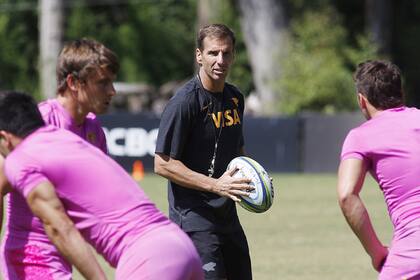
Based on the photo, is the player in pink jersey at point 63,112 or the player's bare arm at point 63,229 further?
the player in pink jersey at point 63,112

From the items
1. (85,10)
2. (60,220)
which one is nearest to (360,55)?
(85,10)

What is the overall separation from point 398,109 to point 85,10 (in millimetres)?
41380


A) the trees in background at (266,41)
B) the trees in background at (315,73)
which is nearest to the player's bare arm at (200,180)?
the trees in background at (315,73)

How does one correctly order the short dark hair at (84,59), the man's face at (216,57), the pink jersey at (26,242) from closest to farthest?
1. the short dark hair at (84,59)
2. the pink jersey at (26,242)
3. the man's face at (216,57)

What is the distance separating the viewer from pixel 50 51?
1390 inches

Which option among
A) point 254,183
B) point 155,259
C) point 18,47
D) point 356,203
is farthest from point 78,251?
point 18,47

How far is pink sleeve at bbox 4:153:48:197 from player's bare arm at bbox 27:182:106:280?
2cm

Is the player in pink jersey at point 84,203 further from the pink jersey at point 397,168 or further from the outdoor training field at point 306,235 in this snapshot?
the outdoor training field at point 306,235

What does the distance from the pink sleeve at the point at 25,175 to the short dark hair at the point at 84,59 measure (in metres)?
0.87

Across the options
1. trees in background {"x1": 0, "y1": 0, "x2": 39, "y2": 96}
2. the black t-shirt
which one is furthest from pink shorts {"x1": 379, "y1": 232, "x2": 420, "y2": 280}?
trees in background {"x1": 0, "y1": 0, "x2": 39, "y2": 96}

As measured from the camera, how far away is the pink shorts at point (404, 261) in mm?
5664

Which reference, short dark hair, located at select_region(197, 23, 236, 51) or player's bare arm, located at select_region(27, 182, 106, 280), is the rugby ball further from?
player's bare arm, located at select_region(27, 182, 106, 280)

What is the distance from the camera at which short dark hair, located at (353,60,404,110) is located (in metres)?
5.82

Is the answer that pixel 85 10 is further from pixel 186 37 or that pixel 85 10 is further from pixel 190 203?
pixel 190 203
